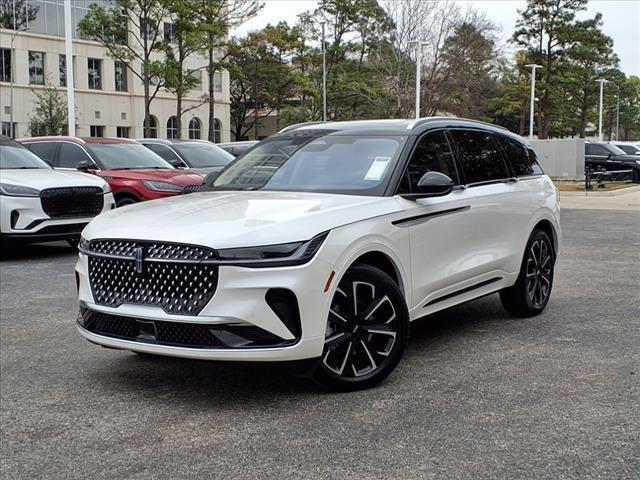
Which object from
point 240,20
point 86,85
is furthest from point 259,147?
point 86,85

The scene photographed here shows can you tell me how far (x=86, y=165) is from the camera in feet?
44.9

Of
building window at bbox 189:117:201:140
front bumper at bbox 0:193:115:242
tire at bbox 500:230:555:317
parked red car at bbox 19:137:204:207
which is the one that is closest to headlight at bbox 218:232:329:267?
tire at bbox 500:230:555:317

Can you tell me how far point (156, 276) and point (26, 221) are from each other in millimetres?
7169

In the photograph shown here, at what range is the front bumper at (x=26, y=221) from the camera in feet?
36.1

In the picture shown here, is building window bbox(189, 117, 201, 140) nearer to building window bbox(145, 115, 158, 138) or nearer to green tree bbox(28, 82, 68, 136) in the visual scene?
building window bbox(145, 115, 158, 138)

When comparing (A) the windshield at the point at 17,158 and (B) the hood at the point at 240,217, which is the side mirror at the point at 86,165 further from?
(B) the hood at the point at 240,217

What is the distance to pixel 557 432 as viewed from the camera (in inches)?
166

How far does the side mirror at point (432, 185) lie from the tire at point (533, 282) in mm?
1750

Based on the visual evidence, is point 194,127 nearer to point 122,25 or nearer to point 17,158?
point 122,25

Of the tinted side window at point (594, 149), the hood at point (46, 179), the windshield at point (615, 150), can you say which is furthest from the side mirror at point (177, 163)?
the windshield at point (615, 150)

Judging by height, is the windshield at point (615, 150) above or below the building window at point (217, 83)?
below

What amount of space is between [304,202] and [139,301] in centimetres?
118

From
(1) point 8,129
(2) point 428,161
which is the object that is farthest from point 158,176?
(1) point 8,129

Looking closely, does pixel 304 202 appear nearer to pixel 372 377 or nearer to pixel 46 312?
pixel 372 377
